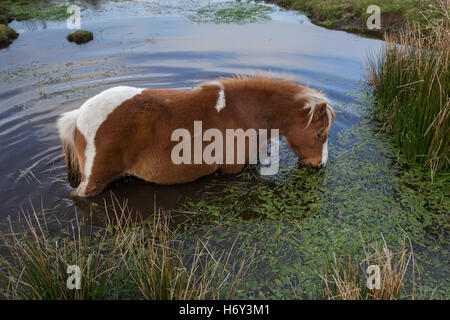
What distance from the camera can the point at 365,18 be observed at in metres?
11.6

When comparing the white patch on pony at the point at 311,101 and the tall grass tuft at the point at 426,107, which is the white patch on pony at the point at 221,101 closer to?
the white patch on pony at the point at 311,101

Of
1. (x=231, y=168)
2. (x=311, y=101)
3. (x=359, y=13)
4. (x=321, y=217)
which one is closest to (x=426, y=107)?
(x=311, y=101)

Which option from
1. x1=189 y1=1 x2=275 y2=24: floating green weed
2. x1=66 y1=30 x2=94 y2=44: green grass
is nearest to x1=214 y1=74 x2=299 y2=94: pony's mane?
x1=66 y1=30 x2=94 y2=44: green grass

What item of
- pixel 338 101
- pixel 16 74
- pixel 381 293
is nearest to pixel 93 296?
pixel 381 293

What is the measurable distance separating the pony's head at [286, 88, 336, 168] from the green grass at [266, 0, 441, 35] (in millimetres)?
7392

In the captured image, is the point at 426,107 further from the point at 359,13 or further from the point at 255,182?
the point at 359,13

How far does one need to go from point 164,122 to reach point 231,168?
42.1 inches

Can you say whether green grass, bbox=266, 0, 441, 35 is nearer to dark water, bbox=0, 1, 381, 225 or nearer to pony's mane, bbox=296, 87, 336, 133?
dark water, bbox=0, 1, 381, 225

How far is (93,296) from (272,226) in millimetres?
1898

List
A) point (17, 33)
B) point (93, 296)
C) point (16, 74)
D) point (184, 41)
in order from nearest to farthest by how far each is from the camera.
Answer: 1. point (93, 296)
2. point (16, 74)
3. point (184, 41)
4. point (17, 33)

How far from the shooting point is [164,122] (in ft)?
11.8

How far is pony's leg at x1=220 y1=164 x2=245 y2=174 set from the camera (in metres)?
4.17

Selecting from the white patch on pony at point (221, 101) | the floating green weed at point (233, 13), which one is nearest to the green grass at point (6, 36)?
the floating green weed at point (233, 13)
